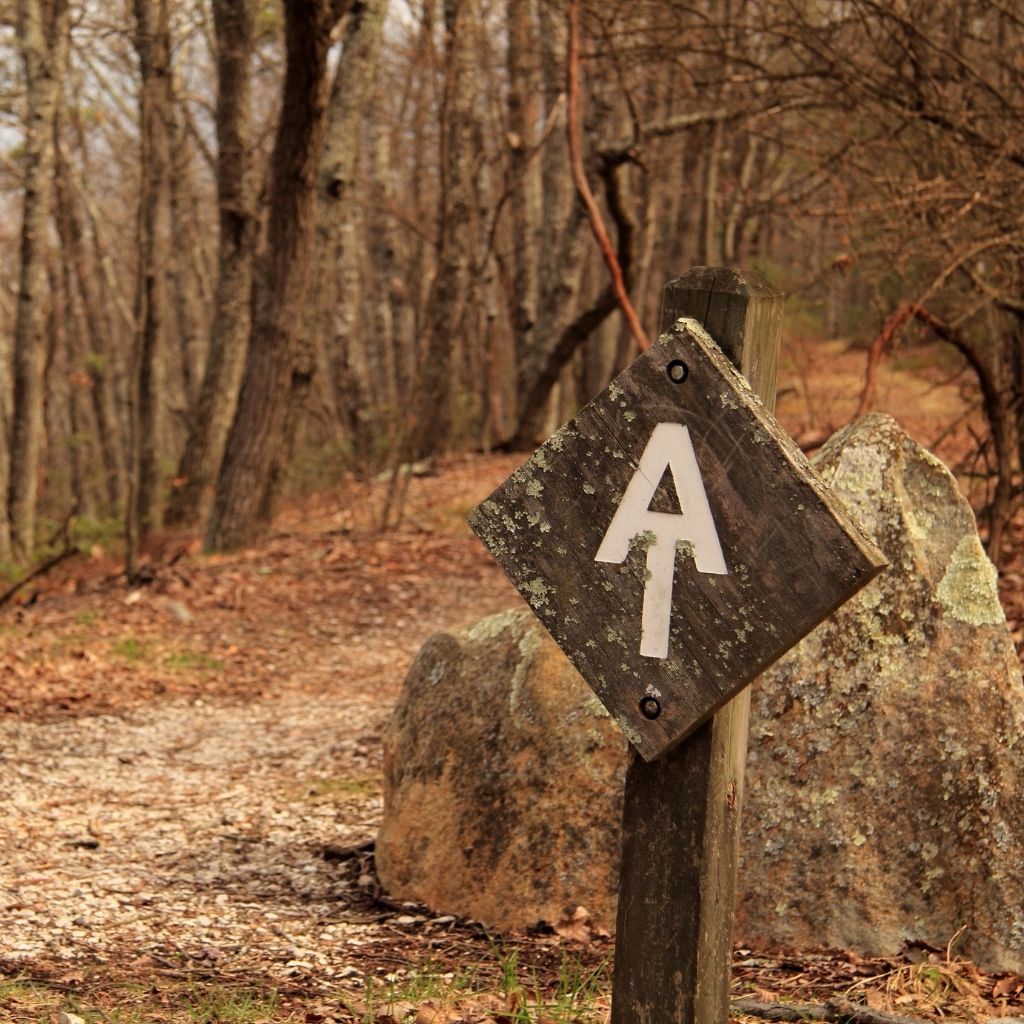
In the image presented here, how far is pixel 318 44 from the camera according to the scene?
8750mm

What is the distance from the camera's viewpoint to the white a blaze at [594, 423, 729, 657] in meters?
1.96

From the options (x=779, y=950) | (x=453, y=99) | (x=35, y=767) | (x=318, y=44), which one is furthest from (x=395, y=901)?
(x=453, y=99)

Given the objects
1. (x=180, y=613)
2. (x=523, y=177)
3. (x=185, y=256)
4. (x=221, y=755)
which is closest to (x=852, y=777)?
(x=221, y=755)

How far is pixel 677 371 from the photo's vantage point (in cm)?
199

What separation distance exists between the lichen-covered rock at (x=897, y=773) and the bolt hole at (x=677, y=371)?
6.27 ft

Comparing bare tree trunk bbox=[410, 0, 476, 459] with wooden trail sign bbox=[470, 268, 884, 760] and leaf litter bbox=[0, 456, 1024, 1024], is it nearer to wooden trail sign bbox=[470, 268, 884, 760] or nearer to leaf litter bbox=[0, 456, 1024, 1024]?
leaf litter bbox=[0, 456, 1024, 1024]

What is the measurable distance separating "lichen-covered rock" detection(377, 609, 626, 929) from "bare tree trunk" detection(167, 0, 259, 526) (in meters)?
8.44

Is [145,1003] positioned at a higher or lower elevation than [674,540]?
lower

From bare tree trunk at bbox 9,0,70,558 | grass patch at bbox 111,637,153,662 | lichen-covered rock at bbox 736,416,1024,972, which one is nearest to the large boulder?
lichen-covered rock at bbox 736,416,1024,972

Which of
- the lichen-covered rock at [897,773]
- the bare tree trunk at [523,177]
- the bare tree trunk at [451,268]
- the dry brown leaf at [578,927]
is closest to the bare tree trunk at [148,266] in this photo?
the bare tree trunk at [451,268]

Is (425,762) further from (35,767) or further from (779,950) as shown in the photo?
(35,767)

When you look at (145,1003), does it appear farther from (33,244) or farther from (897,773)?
(33,244)

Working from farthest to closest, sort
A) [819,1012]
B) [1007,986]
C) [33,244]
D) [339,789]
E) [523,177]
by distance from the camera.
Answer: [523,177], [33,244], [339,789], [1007,986], [819,1012]

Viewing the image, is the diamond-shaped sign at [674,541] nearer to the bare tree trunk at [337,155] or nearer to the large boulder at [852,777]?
the large boulder at [852,777]
